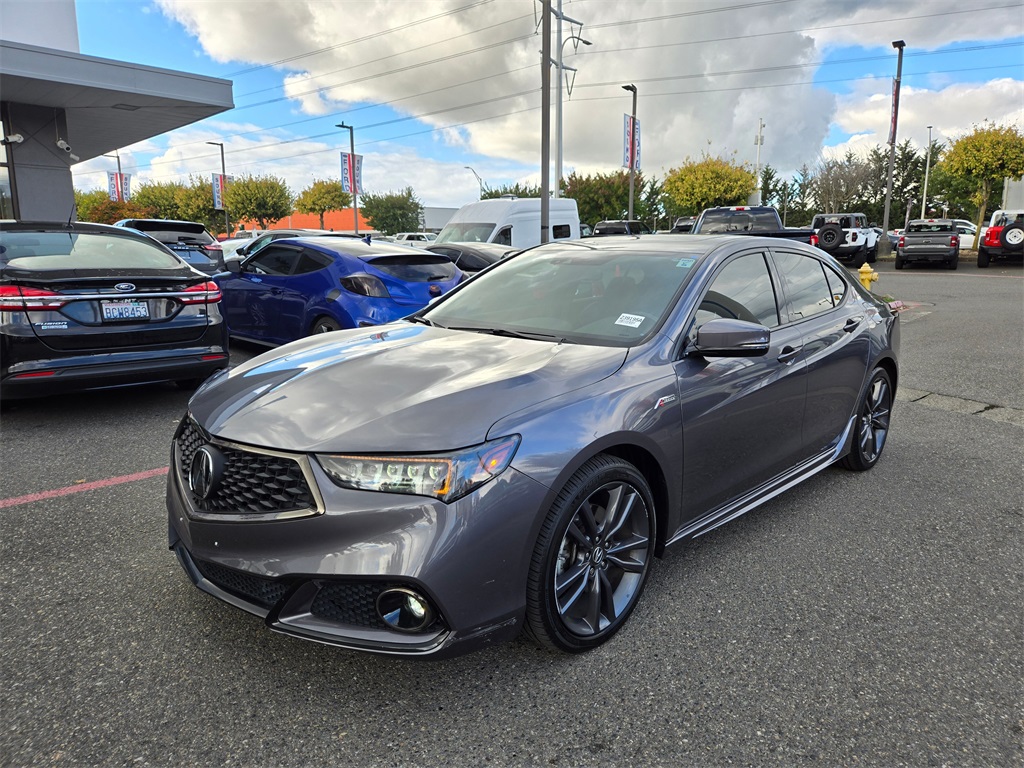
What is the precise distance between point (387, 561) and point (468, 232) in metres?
15.3

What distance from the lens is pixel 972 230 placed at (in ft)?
144

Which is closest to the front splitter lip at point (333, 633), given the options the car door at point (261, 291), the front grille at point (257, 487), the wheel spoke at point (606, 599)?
the front grille at point (257, 487)

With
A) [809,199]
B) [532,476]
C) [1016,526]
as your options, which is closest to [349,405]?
[532,476]

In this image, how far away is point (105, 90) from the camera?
1472 cm

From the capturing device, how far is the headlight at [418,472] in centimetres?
217

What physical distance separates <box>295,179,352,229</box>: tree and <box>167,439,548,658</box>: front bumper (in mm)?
72577

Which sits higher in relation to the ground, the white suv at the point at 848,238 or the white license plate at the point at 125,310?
the white suv at the point at 848,238

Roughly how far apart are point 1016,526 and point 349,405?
3.64 m

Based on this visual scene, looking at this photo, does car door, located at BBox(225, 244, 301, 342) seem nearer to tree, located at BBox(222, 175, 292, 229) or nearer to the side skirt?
the side skirt

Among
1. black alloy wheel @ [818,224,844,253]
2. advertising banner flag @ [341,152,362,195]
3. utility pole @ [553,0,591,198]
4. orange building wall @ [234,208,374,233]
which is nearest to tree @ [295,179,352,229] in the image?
orange building wall @ [234,208,374,233]

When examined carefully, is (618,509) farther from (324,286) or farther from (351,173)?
(351,173)

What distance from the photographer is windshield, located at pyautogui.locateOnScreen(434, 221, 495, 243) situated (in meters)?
16.6

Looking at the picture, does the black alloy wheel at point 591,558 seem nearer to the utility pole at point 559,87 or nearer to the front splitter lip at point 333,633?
the front splitter lip at point 333,633

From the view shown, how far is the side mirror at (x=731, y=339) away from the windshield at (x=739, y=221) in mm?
14689
